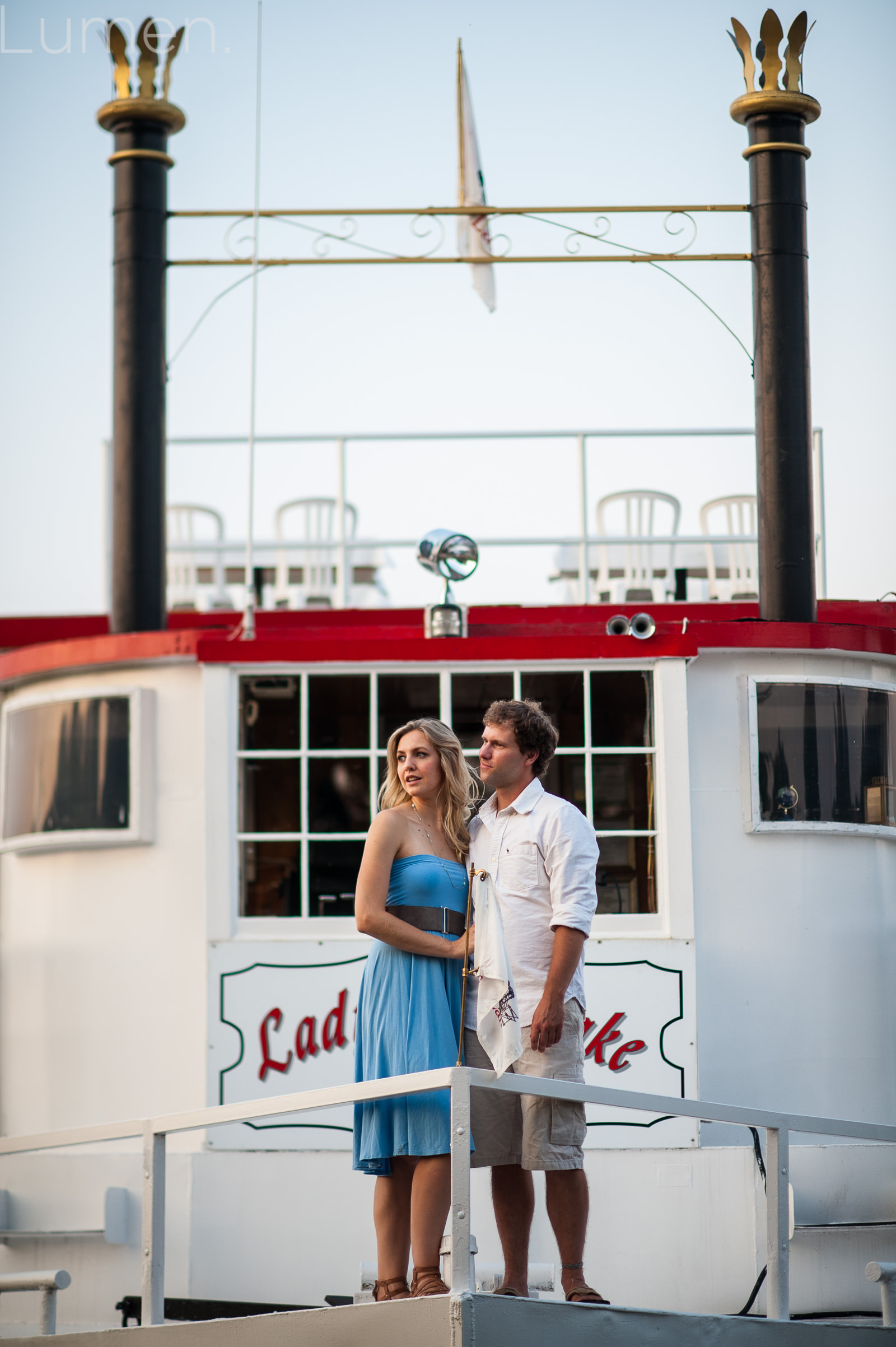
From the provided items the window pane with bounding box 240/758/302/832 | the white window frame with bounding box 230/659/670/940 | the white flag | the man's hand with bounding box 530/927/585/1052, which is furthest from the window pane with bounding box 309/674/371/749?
the man's hand with bounding box 530/927/585/1052

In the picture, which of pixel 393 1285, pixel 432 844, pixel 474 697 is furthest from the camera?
pixel 474 697

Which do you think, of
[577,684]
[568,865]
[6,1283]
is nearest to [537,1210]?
[568,865]

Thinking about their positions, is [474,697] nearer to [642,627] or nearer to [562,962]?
[642,627]

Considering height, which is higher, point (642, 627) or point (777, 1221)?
point (642, 627)

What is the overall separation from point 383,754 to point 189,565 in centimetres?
536

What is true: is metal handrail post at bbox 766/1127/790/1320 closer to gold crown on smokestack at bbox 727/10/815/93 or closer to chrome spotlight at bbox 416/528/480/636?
chrome spotlight at bbox 416/528/480/636

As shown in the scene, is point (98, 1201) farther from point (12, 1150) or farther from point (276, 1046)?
point (12, 1150)

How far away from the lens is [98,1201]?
23.2 ft

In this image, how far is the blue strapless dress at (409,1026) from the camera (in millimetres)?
4219

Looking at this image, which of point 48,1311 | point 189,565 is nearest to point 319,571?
point 189,565

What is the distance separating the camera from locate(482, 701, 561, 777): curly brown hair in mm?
4621

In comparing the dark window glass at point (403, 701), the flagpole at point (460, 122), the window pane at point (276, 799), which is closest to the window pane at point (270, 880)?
the window pane at point (276, 799)

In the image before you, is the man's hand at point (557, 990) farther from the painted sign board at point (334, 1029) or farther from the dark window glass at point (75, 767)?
the dark window glass at point (75, 767)

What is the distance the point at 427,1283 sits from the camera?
163 inches
